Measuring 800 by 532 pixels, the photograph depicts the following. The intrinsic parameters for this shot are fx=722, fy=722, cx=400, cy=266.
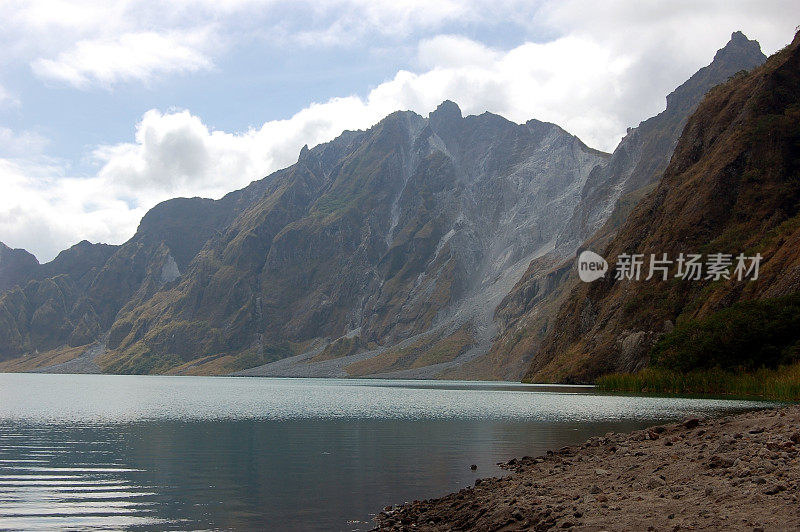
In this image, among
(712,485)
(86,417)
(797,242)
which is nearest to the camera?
(712,485)

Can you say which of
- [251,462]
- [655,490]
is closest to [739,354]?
[251,462]

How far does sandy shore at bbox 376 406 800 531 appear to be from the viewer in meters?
20.7

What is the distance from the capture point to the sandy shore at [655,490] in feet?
68.0

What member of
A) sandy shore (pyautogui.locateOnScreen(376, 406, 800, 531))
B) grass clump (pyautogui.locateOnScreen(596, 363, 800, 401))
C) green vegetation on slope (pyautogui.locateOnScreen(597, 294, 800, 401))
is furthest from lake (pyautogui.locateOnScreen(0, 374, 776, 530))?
green vegetation on slope (pyautogui.locateOnScreen(597, 294, 800, 401))

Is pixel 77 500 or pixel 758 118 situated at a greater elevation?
pixel 758 118

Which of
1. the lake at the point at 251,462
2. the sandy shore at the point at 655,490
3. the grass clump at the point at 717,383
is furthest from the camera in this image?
the grass clump at the point at 717,383

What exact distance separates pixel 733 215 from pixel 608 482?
172332 mm

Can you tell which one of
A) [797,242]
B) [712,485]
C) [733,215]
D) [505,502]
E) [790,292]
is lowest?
[505,502]

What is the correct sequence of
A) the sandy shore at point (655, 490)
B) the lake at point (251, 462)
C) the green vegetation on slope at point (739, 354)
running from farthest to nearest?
the green vegetation on slope at point (739, 354) < the lake at point (251, 462) < the sandy shore at point (655, 490)

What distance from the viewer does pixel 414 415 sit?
91875 mm

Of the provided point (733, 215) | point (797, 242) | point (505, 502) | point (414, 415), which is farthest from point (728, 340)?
point (505, 502)

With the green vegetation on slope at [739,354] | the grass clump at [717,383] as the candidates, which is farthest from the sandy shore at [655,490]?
the green vegetation on slope at [739,354]

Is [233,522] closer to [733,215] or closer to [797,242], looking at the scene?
[797,242]

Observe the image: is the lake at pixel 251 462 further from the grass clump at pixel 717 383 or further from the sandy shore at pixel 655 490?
the grass clump at pixel 717 383
